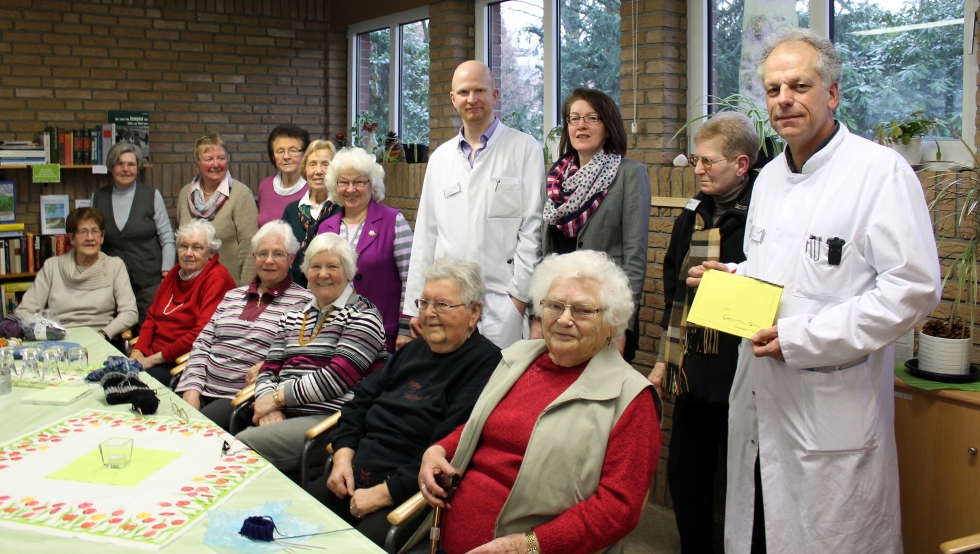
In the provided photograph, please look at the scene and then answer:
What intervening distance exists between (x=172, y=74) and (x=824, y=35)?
188 inches

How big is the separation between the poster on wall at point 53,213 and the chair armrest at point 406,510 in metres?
4.70

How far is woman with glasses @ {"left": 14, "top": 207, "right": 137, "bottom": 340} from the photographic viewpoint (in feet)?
15.1

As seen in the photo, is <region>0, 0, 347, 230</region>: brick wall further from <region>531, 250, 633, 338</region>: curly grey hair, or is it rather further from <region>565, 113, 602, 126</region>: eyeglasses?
<region>531, 250, 633, 338</region>: curly grey hair

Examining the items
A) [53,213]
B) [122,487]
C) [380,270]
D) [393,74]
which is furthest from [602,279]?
[53,213]

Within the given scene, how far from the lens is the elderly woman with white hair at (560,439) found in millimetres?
1997

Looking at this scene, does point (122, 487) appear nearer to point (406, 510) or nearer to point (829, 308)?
point (406, 510)

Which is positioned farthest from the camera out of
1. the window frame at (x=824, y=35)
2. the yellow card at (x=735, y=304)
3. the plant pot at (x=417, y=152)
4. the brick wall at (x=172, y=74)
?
the brick wall at (x=172, y=74)

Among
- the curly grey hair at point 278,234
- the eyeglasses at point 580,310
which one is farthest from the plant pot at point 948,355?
the curly grey hair at point 278,234

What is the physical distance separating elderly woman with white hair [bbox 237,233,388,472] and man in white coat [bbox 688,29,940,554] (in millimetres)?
1434

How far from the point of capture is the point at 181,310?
4082 mm

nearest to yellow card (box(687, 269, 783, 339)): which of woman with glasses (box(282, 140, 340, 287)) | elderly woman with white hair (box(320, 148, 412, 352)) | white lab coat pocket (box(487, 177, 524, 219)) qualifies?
white lab coat pocket (box(487, 177, 524, 219))

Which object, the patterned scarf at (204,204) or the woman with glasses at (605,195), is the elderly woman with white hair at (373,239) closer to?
the woman with glasses at (605,195)

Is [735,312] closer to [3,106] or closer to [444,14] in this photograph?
[444,14]

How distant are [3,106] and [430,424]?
188 inches
